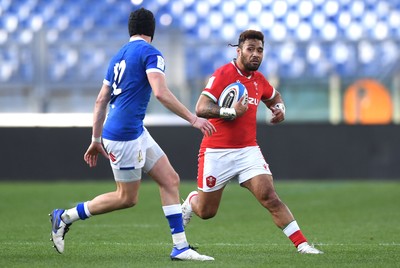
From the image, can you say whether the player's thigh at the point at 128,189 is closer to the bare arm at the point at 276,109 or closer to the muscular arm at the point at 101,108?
the muscular arm at the point at 101,108

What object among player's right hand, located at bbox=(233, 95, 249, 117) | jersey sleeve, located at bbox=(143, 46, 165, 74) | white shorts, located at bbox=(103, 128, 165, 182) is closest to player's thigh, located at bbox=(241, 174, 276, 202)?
player's right hand, located at bbox=(233, 95, 249, 117)

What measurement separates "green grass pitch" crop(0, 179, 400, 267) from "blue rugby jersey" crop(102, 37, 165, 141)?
974mm

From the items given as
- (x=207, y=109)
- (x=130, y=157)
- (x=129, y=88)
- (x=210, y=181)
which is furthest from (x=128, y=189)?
(x=210, y=181)

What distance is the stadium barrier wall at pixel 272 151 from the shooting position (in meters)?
18.5

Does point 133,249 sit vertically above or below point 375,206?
above

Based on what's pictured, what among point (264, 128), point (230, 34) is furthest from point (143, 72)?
point (230, 34)

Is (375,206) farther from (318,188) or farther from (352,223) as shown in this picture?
(318,188)

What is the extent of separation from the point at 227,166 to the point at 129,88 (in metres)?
1.33

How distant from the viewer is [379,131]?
1858 centimetres

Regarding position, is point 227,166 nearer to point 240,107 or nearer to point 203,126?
point 240,107

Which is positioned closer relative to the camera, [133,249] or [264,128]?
[133,249]

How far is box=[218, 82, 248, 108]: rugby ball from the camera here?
8.06m

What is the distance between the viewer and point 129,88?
295 inches

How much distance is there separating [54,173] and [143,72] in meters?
11.5
